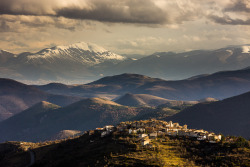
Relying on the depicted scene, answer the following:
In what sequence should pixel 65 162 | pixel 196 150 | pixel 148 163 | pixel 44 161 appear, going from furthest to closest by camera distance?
pixel 44 161 < pixel 65 162 < pixel 196 150 < pixel 148 163

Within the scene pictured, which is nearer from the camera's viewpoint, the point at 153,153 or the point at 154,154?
the point at 154,154

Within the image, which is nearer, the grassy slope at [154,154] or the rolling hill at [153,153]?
the grassy slope at [154,154]

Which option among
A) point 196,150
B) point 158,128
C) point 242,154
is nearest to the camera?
point 242,154

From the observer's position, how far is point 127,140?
15625 centimetres

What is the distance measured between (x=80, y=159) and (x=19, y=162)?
6076 centimetres

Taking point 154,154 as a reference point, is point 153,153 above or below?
above

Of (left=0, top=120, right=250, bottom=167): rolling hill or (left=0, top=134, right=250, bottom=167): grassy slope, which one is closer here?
(left=0, top=134, right=250, bottom=167): grassy slope

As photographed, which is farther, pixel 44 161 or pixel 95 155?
pixel 44 161

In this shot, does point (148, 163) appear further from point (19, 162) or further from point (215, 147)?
point (19, 162)

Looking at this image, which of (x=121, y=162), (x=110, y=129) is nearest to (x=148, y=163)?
(x=121, y=162)

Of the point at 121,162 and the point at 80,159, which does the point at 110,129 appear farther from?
the point at 121,162

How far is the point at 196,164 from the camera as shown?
11881cm

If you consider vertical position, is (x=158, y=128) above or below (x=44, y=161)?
above

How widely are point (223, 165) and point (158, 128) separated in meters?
76.7
